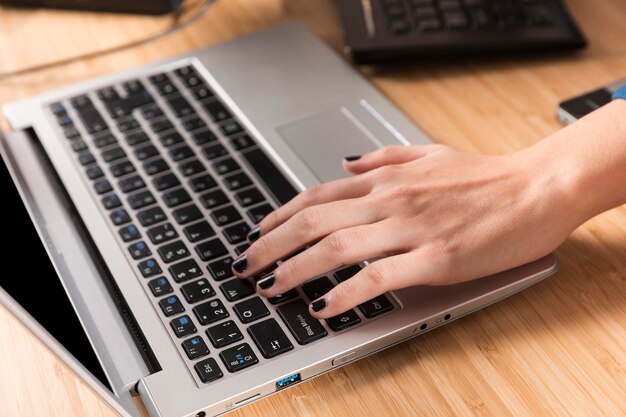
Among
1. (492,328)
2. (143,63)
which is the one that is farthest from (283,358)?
(143,63)

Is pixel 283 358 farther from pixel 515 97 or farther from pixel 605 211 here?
pixel 515 97

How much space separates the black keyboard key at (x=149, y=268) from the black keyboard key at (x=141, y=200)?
0.26 feet

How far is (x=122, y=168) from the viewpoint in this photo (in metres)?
0.82

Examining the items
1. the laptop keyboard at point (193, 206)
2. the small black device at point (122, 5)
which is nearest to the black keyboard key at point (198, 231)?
the laptop keyboard at point (193, 206)

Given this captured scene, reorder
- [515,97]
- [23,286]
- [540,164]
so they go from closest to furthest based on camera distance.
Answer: [23,286]
[540,164]
[515,97]

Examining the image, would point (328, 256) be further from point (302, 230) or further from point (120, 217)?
point (120, 217)

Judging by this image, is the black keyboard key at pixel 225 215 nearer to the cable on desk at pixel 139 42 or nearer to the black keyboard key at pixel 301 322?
the black keyboard key at pixel 301 322

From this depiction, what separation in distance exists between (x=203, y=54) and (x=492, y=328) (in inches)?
19.6

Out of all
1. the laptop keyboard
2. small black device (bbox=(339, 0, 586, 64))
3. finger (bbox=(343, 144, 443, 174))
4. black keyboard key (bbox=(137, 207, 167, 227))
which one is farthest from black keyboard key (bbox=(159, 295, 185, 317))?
small black device (bbox=(339, 0, 586, 64))

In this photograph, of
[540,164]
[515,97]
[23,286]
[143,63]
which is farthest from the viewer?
[143,63]

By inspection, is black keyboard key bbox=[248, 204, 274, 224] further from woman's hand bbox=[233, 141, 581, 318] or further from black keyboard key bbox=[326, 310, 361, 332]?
black keyboard key bbox=[326, 310, 361, 332]

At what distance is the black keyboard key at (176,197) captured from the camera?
30.6 inches

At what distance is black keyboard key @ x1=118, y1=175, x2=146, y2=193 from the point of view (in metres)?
0.80

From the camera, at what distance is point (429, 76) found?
3.10 ft
